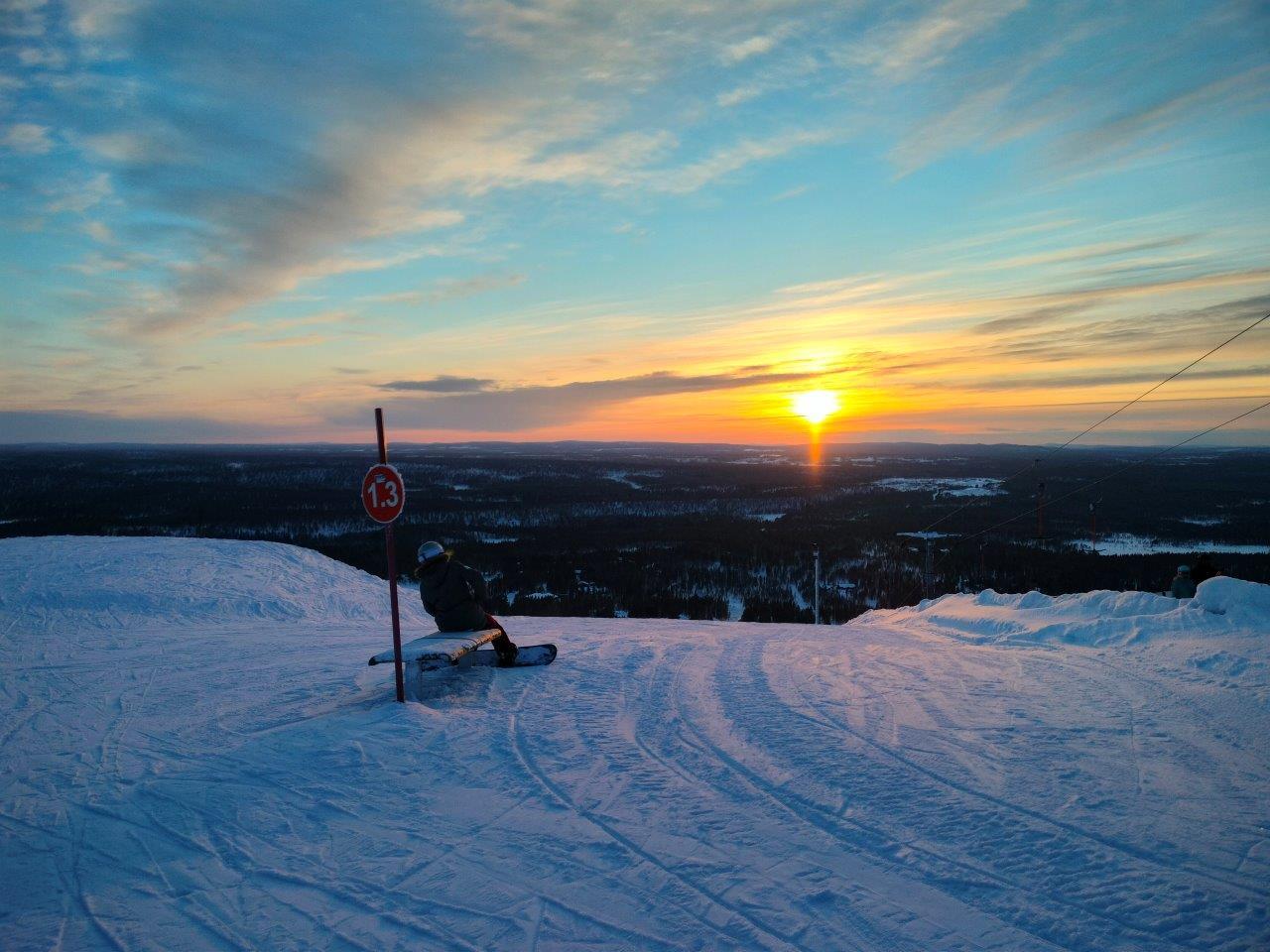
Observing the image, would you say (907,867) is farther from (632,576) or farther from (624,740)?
(632,576)

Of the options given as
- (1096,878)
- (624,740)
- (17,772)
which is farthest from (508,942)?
(17,772)

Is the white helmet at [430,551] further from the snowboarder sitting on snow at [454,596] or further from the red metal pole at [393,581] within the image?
the red metal pole at [393,581]

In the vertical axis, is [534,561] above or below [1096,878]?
below

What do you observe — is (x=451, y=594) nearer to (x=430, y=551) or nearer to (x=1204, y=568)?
(x=430, y=551)

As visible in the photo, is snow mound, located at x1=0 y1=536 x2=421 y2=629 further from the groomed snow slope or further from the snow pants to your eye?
the snow pants

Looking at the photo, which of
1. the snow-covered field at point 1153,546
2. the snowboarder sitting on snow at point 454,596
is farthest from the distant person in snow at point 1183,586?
the snow-covered field at point 1153,546

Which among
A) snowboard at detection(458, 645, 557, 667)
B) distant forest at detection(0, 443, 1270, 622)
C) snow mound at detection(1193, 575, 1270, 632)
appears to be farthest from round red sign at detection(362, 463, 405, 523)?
distant forest at detection(0, 443, 1270, 622)

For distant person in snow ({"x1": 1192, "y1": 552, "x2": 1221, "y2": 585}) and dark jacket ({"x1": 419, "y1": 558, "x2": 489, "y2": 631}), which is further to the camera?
distant person in snow ({"x1": 1192, "y1": 552, "x2": 1221, "y2": 585})
